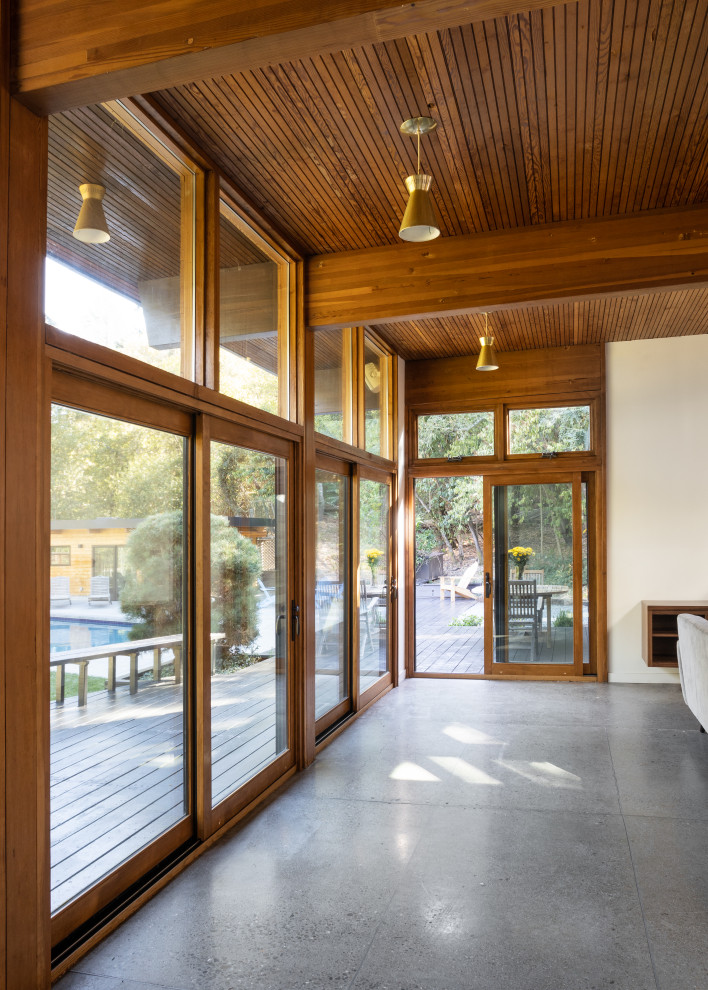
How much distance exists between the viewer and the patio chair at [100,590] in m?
2.67

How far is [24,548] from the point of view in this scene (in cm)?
221

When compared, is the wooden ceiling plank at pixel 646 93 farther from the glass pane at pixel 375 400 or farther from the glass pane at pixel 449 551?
the glass pane at pixel 449 551

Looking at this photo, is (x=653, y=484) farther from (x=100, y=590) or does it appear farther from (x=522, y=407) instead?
(x=100, y=590)

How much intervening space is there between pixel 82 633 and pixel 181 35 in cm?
194

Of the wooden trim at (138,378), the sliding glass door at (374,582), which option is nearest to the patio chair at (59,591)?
the wooden trim at (138,378)

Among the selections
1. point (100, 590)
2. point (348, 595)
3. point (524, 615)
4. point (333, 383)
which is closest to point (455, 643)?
point (524, 615)

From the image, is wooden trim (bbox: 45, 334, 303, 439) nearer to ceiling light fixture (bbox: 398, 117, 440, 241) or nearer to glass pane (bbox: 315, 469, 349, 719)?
ceiling light fixture (bbox: 398, 117, 440, 241)

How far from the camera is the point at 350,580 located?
588cm

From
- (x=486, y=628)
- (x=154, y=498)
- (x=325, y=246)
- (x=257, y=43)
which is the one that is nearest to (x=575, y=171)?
(x=325, y=246)

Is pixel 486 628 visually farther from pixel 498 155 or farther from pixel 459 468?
pixel 498 155

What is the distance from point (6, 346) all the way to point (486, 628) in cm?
601

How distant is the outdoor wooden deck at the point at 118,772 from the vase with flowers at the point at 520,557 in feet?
14.0

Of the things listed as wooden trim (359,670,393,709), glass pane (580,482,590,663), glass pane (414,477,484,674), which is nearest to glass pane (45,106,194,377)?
wooden trim (359,670,393,709)

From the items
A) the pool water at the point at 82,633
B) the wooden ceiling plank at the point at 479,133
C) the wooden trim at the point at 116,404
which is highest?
the wooden ceiling plank at the point at 479,133
